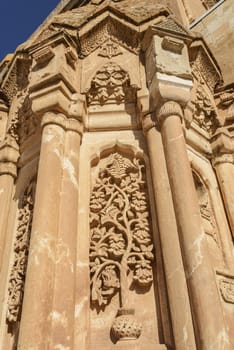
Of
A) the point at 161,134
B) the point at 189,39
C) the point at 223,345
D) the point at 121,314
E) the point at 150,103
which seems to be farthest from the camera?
the point at 189,39

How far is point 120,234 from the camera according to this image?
304cm

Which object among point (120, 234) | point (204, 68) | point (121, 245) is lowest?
point (121, 245)

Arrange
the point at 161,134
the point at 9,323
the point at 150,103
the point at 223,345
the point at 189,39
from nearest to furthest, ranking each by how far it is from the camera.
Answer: the point at 223,345, the point at 9,323, the point at 161,134, the point at 150,103, the point at 189,39

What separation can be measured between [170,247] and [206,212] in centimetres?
104

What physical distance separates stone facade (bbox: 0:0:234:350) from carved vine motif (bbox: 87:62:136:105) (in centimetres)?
2

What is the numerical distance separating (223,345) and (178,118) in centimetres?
195

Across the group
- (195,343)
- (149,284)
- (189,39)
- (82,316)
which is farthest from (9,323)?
(189,39)

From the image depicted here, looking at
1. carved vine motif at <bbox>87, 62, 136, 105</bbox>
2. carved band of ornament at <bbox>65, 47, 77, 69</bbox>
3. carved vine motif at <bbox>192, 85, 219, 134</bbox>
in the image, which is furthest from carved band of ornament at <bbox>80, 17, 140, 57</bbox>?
carved vine motif at <bbox>192, 85, 219, 134</bbox>

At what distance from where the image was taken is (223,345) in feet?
7.14

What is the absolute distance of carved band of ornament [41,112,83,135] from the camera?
11.3ft

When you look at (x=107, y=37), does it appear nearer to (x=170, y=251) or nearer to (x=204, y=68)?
(x=204, y=68)

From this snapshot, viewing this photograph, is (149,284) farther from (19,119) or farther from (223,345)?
(19,119)

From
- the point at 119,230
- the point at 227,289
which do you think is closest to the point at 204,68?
the point at 119,230

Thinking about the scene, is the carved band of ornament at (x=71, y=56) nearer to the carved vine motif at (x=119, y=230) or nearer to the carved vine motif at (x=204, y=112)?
the carved vine motif at (x=119, y=230)
